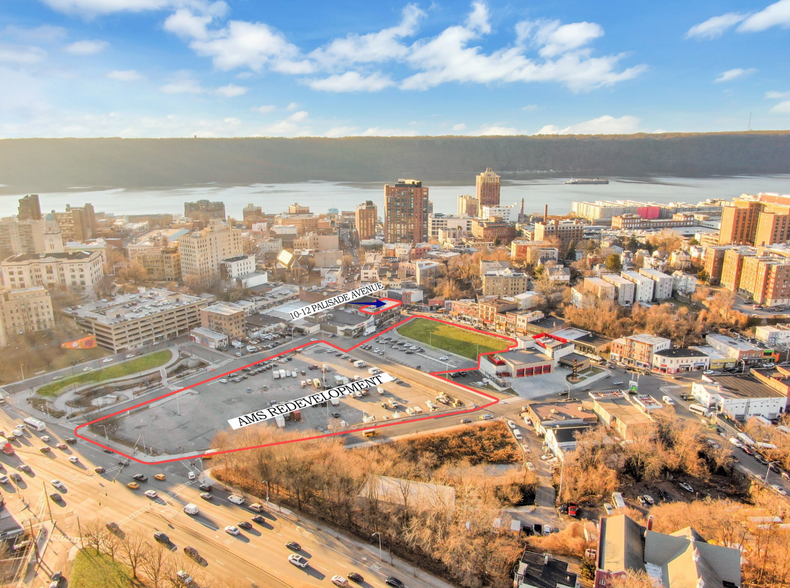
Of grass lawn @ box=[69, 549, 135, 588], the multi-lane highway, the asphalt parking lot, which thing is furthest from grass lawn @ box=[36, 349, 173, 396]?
grass lawn @ box=[69, 549, 135, 588]

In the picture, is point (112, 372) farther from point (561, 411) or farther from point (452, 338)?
point (561, 411)

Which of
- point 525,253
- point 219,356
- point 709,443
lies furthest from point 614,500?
point 525,253

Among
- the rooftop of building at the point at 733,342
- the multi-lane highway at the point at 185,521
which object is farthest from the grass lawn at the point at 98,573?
the rooftop of building at the point at 733,342

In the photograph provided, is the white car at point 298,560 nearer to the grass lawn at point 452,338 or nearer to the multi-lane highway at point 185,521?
the multi-lane highway at point 185,521

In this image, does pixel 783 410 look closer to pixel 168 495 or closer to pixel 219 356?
pixel 168 495

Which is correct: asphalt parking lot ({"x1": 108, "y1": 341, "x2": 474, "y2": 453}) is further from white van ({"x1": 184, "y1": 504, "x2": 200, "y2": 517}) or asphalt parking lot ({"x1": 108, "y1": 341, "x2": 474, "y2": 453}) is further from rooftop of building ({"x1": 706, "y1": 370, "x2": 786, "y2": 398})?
rooftop of building ({"x1": 706, "y1": 370, "x2": 786, "y2": 398})

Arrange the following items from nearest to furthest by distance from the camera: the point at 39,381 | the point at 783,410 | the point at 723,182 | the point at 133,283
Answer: the point at 783,410 → the point at 39,381 → the point at 133,283 → the point at 723,182
